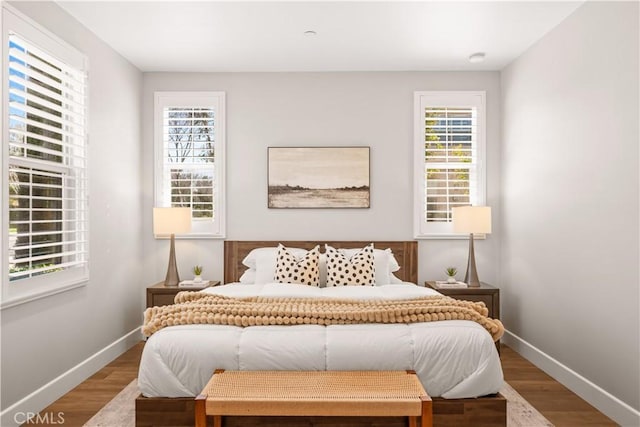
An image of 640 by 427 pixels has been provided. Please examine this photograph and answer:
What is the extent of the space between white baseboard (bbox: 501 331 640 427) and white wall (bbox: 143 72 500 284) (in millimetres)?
926

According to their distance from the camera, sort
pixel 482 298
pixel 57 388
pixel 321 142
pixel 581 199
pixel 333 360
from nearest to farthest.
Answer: pixel 333 360 → pixel 57 388 → pixel 581 199 → pixel 482 298 → pixel 321 142

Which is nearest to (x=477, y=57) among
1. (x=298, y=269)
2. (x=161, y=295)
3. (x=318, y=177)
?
(x=318, y=177)

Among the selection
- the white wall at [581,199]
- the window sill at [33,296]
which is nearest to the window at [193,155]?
the window sill at [33,296]

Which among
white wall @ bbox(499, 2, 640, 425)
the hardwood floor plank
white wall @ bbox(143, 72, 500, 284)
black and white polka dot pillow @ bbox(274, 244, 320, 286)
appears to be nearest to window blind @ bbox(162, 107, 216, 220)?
white wall @ bbox(143, 72, 500, 284)

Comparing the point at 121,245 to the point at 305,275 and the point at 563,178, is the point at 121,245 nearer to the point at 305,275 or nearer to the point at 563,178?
the point at 305,275

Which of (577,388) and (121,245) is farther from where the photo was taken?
(121,245)

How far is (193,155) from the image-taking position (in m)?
4.92

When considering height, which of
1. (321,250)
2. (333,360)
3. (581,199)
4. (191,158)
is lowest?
(333,360)

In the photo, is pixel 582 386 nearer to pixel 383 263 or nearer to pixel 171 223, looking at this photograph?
pixel 383 263

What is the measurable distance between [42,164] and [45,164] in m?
0.04

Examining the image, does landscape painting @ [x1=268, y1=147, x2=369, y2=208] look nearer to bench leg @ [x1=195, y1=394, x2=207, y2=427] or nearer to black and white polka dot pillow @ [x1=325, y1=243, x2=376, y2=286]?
black and white polka dot pillow @ [x1=325, y1=243, x2=376, y2=286]

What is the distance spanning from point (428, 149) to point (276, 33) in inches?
76.2

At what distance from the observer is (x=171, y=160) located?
4.93 metres

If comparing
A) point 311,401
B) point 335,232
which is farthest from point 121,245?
point 311,401
